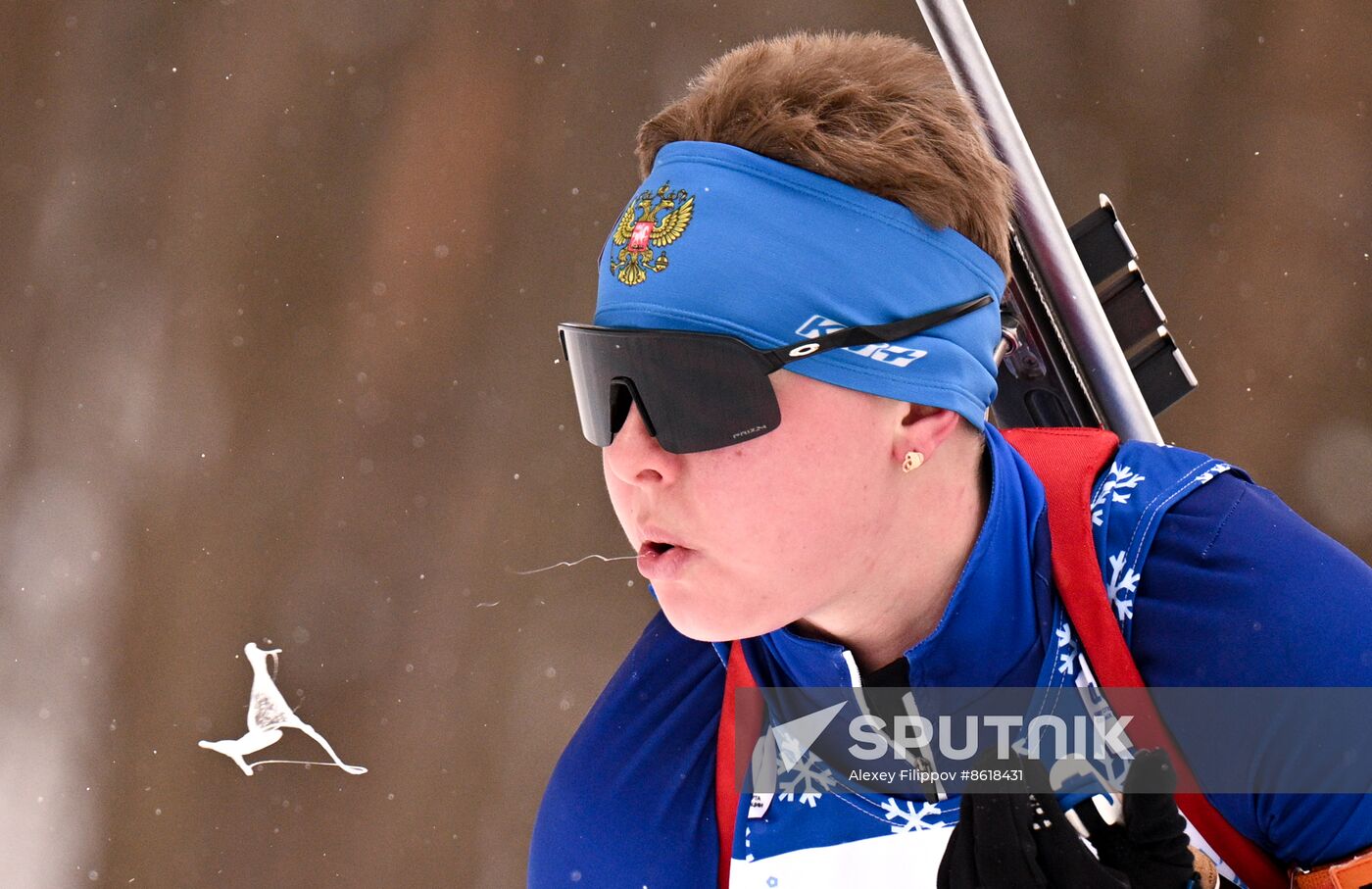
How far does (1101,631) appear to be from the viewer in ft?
2.42

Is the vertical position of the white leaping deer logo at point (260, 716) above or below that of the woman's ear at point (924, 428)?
below

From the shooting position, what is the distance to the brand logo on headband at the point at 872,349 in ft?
2.33

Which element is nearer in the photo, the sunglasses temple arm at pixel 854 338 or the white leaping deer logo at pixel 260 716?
the sunglasses temple arm at pixel 854 338

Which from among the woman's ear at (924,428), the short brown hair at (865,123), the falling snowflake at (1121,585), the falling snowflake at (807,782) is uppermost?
the short brown hair at (865,123)

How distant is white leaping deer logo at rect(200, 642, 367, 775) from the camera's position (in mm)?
1377

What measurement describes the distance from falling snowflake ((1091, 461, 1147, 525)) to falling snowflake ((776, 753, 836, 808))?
244 millimetres

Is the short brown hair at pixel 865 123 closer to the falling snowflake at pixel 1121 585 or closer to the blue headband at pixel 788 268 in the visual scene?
the blue headband at pixel 788 268

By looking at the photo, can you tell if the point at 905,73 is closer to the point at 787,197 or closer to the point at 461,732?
the point at 787,197

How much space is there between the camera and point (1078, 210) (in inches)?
60.9

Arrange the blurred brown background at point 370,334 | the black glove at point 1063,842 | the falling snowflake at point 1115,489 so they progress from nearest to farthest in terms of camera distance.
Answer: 1. the black glove at point 1063,842
2. the falling snowflake at point 1115,489
3. the blurred brown background at point 370,334

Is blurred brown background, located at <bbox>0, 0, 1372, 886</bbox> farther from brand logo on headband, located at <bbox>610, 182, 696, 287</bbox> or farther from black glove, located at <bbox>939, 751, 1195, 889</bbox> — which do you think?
black glove, located at <bbox>939, 751, 1195, 889</bbox>

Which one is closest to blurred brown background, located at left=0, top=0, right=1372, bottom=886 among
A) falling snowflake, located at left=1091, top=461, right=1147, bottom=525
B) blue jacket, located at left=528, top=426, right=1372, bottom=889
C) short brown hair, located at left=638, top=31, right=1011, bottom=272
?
blue jacket, located at left=528, top=426, right=1372, bottom=889

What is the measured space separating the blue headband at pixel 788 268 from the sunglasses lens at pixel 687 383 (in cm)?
1

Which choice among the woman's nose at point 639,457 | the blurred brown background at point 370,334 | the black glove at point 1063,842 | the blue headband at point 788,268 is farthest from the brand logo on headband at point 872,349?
the blurred brown background at point 370,334
